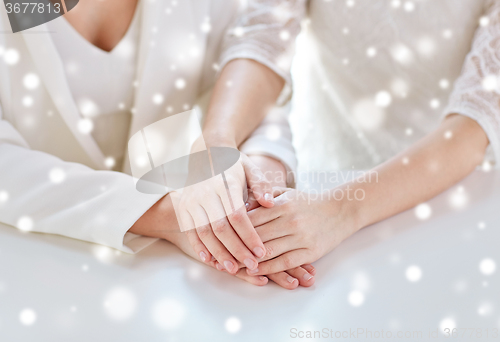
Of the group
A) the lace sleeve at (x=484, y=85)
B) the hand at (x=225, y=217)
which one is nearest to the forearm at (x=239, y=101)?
the hand at (x=225, y=217)

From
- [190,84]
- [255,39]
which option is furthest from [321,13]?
[190,84]

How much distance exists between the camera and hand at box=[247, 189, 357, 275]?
61cm

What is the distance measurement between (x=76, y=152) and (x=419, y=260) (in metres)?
0.73

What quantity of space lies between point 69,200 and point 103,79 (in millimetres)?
343

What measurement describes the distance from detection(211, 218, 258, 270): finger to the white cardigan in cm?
13

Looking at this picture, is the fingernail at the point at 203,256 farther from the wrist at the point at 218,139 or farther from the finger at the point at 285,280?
the wrist at the point at 218,139

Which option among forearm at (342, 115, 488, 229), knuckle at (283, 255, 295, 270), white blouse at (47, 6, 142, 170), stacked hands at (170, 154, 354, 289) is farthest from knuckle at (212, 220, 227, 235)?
white blouse at (47, 6, 142, 170)

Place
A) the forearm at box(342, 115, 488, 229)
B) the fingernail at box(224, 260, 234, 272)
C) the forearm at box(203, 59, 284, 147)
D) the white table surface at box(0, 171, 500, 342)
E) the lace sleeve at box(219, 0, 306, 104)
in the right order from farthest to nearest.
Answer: the lace sleeve at box(219, 0, 306, 104) → the forearm at box(203, 59, 284, 147) → the forearm at box(342, 115, 488, 229) → the fingernail at box(224, 260, 234, 272) → the white table surface at box(0, 171, 500, 342)

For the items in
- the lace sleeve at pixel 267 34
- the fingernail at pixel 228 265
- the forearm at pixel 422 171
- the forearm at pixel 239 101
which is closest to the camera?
the fingernail at pixel 228 265

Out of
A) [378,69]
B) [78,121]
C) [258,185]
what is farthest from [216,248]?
[378,69]

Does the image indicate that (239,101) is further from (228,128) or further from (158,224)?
(158,224)

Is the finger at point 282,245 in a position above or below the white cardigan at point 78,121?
below

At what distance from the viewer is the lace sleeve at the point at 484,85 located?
0.78m

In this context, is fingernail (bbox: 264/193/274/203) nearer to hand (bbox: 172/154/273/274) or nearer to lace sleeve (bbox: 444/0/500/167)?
hand (bbox: 172/154/273/274)
